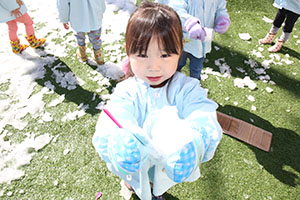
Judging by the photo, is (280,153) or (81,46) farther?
(81,46)

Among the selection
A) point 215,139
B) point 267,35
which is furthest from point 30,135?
point 267,35

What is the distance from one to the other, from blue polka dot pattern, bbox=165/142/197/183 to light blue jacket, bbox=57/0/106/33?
9.19 ft

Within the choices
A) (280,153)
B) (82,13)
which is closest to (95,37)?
(82,13)

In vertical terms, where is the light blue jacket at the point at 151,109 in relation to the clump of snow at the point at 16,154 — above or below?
above

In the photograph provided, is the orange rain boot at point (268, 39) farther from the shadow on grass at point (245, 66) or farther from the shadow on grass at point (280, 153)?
the shadow on grass at point (280, 153)

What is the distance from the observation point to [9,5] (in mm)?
3648

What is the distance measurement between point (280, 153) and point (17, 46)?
4727mm

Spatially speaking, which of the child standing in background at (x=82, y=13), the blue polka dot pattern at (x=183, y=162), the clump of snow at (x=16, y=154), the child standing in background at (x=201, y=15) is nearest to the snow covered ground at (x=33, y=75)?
the clump of snow at (x=16, y=154)

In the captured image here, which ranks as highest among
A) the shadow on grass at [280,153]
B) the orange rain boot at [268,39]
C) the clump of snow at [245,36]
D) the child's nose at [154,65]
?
the child's nose at [154,65]

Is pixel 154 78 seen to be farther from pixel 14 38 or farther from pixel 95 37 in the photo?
pixel 14 38

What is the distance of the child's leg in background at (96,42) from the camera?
152 inches

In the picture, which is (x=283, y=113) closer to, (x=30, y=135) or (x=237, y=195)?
(x=237, y=195)

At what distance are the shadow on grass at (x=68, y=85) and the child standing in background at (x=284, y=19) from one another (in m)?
3.18

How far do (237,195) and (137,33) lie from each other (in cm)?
233
